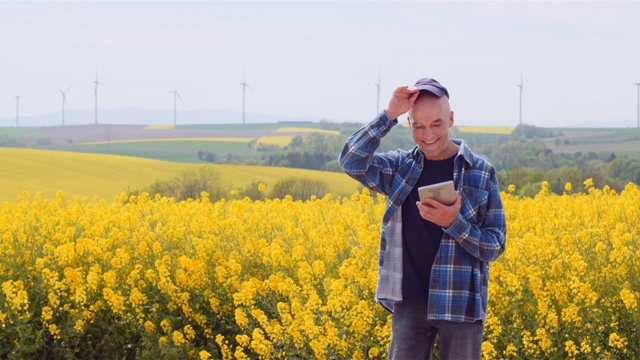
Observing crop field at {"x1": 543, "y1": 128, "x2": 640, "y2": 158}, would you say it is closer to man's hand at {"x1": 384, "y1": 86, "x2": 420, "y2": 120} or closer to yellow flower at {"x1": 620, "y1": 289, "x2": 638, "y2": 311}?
yellow flower at {"x1": 620, "y1": 289, "x2": 638, "y2": 311}

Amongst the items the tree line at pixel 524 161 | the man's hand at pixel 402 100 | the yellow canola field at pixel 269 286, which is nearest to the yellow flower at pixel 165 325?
the yellow canola field at pixel 269 286

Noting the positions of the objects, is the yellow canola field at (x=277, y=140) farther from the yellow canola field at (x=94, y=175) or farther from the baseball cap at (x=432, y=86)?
the baseball cap at (x=432, y=86)

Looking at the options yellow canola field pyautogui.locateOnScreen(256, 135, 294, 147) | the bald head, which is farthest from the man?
yellow canola field pyautogui.locateOnScreen(256, 135, 294, 147)

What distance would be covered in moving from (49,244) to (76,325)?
1.21 m

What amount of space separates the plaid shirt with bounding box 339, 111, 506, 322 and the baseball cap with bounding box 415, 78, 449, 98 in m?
0.24

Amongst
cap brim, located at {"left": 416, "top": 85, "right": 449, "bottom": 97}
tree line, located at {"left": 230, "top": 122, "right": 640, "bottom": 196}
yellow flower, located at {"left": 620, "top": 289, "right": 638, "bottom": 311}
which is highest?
cap brim, located at {"left": 416, "top": 85, "right": 449, "bottom": 97}

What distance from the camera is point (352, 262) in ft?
21.4

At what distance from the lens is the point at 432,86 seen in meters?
3.99

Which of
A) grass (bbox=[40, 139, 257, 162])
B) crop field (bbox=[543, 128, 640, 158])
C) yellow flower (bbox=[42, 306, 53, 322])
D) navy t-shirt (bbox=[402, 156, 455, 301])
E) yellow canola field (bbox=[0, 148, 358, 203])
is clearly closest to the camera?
navy t-shirt (bbox=[402, 156, 455, 301])

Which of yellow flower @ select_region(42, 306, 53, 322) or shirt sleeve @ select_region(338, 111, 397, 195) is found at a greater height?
shirt sleeve @ select_region(338, 111, 397, 195)

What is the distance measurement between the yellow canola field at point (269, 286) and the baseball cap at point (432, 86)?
75.6 inches

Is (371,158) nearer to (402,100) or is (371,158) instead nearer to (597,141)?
(402,100)

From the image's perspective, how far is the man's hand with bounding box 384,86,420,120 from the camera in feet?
13.1

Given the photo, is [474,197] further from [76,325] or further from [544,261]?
[76,325]
